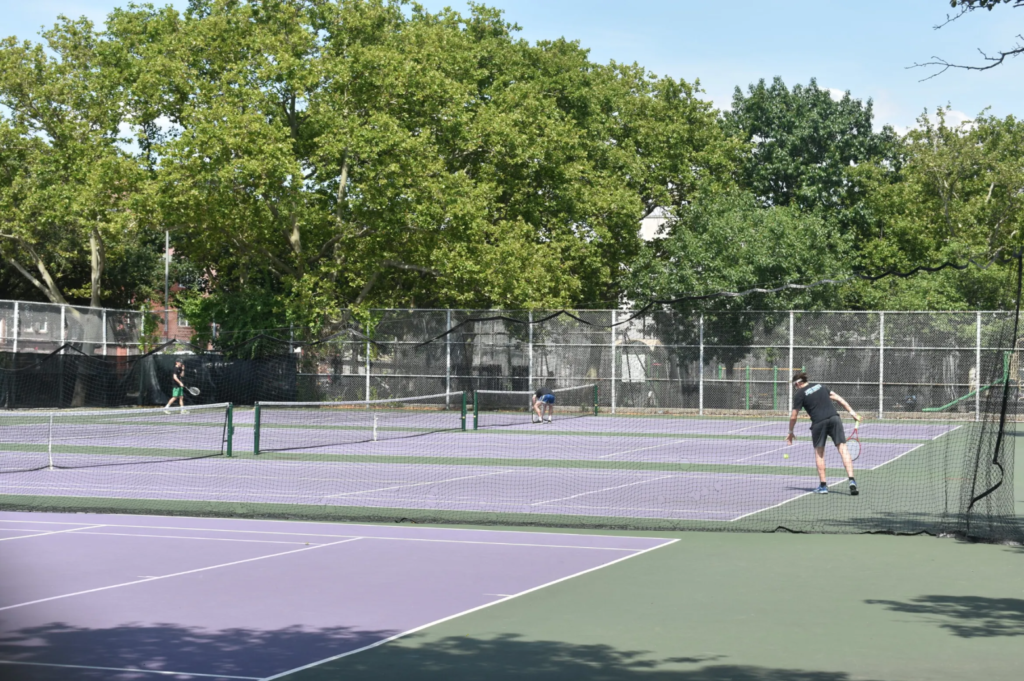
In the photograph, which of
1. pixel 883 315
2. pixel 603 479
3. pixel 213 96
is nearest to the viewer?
pixel 603 479

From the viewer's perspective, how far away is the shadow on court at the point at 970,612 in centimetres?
820

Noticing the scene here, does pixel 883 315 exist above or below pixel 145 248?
below

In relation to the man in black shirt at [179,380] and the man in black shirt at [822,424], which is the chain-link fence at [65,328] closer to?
the man in black shirt at [179,380]

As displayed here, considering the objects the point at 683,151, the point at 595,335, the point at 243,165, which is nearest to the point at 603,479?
the point at 595,335

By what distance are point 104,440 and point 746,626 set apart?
73.1 feet

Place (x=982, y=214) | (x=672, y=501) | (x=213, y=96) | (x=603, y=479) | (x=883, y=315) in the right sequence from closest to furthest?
1. (x=672, y=501)
2. (x=603, y=479)
3. (x=883, y=315)
4. (x=213, y=96)
5. (x=982, y=214)

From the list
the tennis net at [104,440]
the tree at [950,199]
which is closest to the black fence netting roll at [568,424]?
Result: the tennis net at [104,440]

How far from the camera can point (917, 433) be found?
3195 centimetres

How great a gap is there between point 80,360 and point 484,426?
49.8ft

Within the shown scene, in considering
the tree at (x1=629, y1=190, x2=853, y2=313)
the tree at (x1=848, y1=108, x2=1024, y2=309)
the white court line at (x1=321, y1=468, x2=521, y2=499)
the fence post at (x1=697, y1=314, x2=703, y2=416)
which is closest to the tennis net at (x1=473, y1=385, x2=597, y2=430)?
the fence post at (x1=697, y1=314, x2=703, y2=416)

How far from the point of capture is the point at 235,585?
1002 cm

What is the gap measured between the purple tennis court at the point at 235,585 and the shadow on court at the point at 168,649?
0.01 m

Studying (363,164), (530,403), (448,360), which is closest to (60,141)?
(363,164)

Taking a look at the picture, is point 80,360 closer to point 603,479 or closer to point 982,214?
point 603,479
